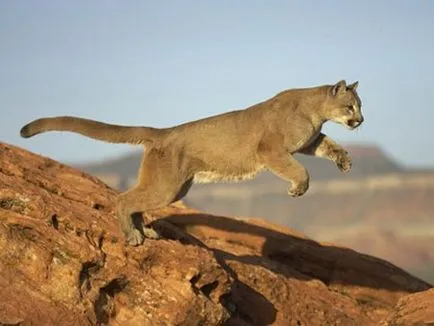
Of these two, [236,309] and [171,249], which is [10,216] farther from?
[236,309]

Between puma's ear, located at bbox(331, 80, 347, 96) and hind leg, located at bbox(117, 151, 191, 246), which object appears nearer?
hind leg, located at bbox(117, 151, 191, 246)

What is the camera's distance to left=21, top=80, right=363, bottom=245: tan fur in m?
11.6

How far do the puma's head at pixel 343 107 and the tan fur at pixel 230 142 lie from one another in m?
0.01

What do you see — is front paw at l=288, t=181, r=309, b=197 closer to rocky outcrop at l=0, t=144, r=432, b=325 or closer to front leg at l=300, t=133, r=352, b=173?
front leg at l=300, t=133, r=352, b=173

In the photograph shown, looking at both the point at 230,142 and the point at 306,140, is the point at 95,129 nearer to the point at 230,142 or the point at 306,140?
the point at 230,142

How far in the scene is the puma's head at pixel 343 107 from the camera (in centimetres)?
1290

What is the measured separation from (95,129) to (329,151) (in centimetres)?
328

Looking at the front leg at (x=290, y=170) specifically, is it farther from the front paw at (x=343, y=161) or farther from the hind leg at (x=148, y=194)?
the hind leg at (x=148, y=194)

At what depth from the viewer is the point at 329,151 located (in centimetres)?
1283

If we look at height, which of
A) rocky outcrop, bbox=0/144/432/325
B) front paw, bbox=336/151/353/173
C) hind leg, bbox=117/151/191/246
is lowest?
rocky outcrop, bbox=0/144/432/325

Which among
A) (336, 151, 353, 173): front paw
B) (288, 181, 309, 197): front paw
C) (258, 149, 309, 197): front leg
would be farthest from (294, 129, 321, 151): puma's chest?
(288, 181, 309, 197): front paw

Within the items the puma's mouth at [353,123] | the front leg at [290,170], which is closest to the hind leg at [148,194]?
the front leg at [290,170]

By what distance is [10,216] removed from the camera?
1112 centimetres

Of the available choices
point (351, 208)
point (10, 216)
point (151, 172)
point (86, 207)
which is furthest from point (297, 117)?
point (351, 208)
